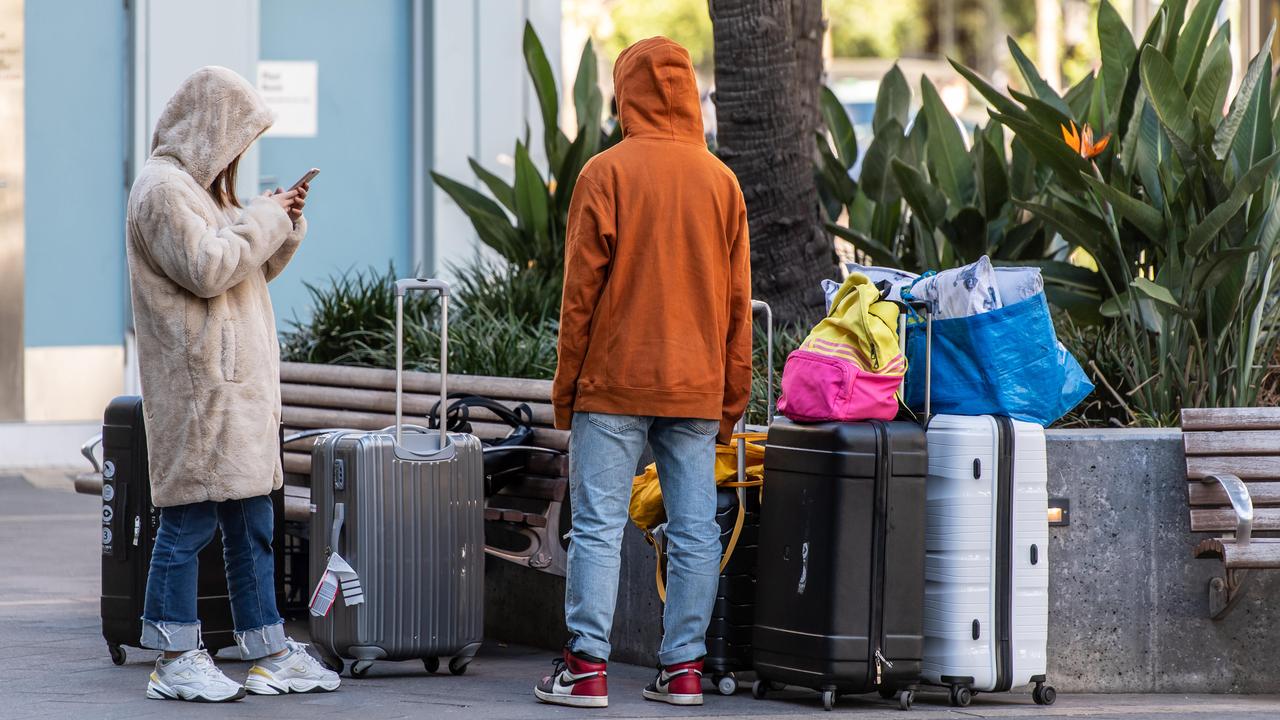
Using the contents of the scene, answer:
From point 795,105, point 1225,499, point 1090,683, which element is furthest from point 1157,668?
point 795,105

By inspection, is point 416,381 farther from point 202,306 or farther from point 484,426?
point 202,306

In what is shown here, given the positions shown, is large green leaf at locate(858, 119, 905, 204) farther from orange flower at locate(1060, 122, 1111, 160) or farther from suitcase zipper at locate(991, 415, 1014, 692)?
suitcase zipper at locate(991, 415, 1014, 692)

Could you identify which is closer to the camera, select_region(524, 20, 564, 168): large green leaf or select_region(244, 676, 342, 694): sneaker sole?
select_region(244, 676, 342, 694): sneaker sole

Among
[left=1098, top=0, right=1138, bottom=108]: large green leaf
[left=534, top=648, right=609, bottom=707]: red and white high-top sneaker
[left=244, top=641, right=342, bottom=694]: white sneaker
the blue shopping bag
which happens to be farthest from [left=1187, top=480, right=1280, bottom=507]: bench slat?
[left=244, top=641, right=342, bottom=694]: white sneaker

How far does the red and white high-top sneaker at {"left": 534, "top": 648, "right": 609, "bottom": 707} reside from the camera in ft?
16.3

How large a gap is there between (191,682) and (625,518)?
1327 millimetres

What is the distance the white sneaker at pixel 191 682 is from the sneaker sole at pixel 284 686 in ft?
0.28

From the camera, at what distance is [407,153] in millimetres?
10914

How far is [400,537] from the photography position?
17.3 ft

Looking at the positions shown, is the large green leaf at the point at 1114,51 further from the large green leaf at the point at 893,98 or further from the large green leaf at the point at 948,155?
the large green leaf at the point at 893,98

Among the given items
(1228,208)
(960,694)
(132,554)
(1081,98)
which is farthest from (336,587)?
(1081,98)

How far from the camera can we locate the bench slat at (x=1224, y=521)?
5242 mm

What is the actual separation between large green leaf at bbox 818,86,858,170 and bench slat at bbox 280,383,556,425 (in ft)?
9.19

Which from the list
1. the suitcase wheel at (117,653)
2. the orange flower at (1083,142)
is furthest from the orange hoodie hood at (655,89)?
the suitcase wheel at (117,653)
